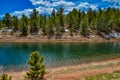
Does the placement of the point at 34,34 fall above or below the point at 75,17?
below

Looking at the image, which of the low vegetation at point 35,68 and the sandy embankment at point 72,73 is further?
the sandy embankment at point 72,73

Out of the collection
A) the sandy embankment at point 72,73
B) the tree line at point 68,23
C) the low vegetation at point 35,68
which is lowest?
the sandy embankment at point 72,73

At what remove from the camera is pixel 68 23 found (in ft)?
500

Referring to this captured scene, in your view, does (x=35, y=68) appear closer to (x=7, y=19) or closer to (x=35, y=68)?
(x=35, y=68)

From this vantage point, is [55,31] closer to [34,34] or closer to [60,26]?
[60,26]

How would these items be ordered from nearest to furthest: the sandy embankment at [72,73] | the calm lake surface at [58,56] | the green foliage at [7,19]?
the sandy embankment at [72,73]
the calm lake surface at [58,56]
the green foliage at [7,19]

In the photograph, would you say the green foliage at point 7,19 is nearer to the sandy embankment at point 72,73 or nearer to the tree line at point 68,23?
the tree line at point 68,23

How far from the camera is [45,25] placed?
140 metres

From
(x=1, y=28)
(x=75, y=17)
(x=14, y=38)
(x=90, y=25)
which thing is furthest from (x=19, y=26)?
(x=90, y=25)

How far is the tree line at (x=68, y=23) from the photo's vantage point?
452 feet

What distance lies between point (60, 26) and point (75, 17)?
47.3ft

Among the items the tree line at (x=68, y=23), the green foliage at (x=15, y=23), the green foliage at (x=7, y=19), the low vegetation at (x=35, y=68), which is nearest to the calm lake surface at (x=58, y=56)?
the low vegetation at (x=35, y=68)

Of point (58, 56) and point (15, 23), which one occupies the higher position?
point (15, 23)

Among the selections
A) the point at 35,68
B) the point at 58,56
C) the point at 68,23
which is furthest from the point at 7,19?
the point at 35,68
